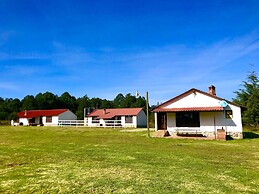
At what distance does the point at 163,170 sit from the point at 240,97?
35.5 metres

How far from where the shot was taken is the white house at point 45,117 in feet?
156

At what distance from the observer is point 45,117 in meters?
48.8

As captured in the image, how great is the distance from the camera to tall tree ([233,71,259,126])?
109 ft

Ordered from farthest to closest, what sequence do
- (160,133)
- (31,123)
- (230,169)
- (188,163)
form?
(31,123)
(160,133)
(188,163)
(230,169)

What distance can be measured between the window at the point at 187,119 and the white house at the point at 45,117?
32356 millimetres

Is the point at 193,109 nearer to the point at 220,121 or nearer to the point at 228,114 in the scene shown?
the point at 220,121

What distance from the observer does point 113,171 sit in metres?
7.07

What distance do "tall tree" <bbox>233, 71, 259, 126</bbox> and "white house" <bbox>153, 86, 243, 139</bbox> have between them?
14175 millimetres

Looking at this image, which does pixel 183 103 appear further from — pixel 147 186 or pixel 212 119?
pixel 147 186

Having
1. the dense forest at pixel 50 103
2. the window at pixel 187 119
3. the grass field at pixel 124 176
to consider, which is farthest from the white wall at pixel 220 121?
the dense forest at pixel 50 103

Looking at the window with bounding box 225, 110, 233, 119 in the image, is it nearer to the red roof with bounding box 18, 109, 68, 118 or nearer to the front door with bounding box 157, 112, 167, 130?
the front door with bounding box 157, 112, 167, 130

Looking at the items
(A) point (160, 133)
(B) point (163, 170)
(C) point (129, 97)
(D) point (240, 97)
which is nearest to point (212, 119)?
(A) point (160, 133)

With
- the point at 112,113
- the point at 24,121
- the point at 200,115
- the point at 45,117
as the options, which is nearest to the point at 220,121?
the point at 200,115

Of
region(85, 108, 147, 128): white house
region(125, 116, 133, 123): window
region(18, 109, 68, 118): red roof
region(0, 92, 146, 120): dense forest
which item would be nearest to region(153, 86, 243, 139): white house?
region(85, 108, 147, 128): white house
